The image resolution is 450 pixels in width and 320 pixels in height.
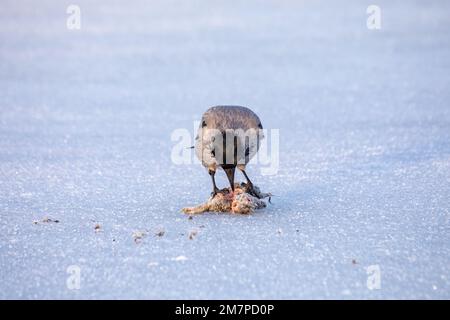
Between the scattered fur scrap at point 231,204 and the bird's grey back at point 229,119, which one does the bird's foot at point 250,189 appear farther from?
the bird's grey back at point 229,119

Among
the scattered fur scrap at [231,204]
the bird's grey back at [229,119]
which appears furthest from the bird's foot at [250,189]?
the bird's grey back at [229,119]

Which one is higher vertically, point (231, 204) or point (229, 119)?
point (229, 119)

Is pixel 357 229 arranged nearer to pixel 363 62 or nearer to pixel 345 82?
pixel 345 82

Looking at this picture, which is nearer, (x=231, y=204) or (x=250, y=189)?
(x=231, y=204)

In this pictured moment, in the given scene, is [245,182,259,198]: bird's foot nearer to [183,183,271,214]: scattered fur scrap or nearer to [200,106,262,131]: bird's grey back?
[183,183,271,214]: scattered fur scrap

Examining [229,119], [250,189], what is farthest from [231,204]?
[229,119]

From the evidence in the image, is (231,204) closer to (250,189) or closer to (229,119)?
(250,189)

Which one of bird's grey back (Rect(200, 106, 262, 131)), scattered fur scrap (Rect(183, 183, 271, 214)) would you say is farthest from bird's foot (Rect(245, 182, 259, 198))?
bird's grey back (Rect(200, 106, 262, 131))
